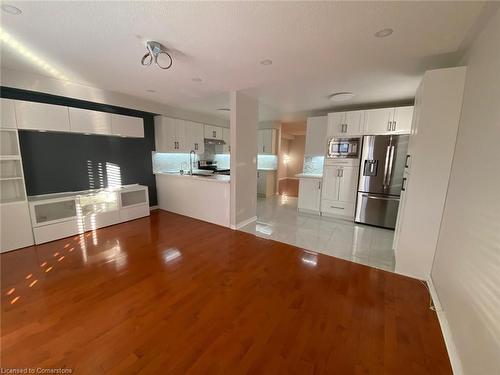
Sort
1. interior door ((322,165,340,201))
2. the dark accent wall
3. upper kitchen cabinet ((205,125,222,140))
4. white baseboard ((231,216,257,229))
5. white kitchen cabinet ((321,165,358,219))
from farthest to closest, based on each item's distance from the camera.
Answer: upper kitchen cabinet ((205,125,222,140)), interior door ((322,165,340,201)), white kitchen cabinet ((321,165,358,219)), white baseboard ((231,216,257,229)), the dark accent wall

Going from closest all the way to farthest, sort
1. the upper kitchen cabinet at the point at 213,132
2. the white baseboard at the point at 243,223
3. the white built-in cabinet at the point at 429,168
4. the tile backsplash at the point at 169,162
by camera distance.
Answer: the white built-in cabinet at the point at 429,168 < the white baseboard at the point at 243,223 < the tile backsplash at the point at 169,162 < the upper kitchen cabinet at the point at 213,132

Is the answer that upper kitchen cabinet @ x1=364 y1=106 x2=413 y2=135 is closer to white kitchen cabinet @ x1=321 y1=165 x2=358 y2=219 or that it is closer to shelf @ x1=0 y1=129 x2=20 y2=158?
white kitchen cabinet @ x1=321 y1=165 x2=358 y2=219

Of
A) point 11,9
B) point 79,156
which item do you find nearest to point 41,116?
point 79,156

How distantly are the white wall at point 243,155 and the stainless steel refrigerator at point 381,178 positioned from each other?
2.30 m

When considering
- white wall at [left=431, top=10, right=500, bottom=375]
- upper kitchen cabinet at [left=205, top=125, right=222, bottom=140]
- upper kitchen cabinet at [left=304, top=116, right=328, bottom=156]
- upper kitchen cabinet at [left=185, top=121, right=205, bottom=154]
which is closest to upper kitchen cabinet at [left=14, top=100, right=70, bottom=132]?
upper kitchen cabinet at [left=185, top=121, right=205, bottom=154]

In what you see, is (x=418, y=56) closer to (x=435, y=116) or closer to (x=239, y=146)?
(x=435, y=116)

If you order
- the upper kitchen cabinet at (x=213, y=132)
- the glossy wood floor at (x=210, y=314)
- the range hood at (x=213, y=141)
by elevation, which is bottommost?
the glossy wood floor at (x=210, y=314)

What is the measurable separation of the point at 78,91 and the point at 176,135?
1989mm

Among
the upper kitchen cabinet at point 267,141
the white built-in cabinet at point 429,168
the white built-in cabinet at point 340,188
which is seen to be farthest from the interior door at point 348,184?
the upper kitchen cabinet at point 267,141

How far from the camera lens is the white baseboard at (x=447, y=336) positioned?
1.38 meters

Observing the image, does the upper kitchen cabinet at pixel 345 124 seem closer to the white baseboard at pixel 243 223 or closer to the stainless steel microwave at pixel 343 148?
the stainless steel microwave at pixel 343 148

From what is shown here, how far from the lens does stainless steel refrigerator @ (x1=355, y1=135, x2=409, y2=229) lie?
12.4 feet

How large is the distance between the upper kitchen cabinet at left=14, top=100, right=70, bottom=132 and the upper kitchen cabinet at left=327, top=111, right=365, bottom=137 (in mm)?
5074

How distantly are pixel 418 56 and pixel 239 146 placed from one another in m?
2.70
